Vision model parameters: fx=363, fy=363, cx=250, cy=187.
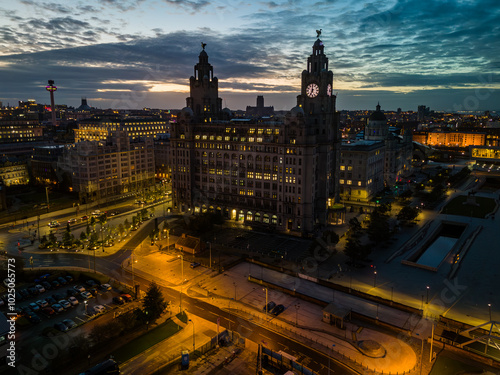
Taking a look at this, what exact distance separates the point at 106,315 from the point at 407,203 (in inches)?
4282

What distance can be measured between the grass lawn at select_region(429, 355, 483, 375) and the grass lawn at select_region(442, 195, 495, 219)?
8237 cm

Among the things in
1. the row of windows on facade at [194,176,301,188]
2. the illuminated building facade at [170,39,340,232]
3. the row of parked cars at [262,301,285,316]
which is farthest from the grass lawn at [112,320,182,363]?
the row of windows on facade at [194,176,301,188]

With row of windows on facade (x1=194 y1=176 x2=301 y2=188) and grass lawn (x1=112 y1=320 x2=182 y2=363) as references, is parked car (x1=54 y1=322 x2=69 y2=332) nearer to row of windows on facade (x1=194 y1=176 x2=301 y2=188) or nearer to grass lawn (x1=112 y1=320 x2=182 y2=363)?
grass lawn (x1=112 y1=320 x2=182 y2=363)

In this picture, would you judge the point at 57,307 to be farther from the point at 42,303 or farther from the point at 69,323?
the point at 69,323

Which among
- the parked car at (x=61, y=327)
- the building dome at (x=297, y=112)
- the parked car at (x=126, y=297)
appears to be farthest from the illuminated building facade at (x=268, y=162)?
the parked car at (x=61, y=327)

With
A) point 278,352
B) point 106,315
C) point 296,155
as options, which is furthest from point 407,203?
point 106,315

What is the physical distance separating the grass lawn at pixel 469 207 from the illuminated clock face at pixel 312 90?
59.3 meters

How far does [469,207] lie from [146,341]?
116733mm

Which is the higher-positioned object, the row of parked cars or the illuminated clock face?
the illuminated clock face

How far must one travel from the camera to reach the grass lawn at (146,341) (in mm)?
49938

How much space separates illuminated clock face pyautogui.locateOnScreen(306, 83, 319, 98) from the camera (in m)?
105

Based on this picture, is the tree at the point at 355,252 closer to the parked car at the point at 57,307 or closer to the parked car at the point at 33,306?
the parked car at the point at 57,307

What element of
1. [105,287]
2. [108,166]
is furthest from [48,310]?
[108,166]

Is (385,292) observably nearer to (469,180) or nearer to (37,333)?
(37,333)
